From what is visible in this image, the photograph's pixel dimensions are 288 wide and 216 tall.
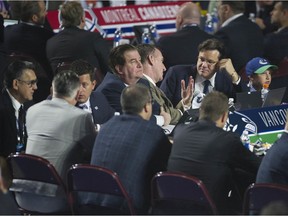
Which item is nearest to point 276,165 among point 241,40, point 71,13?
point 71,13

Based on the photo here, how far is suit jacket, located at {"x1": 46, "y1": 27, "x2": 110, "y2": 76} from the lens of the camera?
930cm

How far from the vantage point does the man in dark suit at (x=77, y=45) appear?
929 cm

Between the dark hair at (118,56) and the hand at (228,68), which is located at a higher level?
the dark hair at (118,56)

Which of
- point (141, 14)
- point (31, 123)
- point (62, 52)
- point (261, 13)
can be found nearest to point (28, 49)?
point (62, 52)

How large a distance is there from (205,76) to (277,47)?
214cm

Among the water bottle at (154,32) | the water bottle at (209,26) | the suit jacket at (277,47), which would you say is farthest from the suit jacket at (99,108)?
the water bottle at (209,26)

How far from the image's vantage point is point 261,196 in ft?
17.7

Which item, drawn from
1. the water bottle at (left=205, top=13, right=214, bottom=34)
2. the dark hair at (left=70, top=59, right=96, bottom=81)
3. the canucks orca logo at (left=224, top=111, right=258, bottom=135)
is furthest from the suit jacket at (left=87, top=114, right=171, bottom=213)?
the water bottle at (left=205, top=13, right=214, bottom=34)

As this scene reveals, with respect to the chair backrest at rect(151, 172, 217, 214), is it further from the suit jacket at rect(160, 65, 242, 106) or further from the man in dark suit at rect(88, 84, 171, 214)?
the suit jacket at rect(160, 65, 242, 106)

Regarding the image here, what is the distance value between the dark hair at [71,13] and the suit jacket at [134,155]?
345 centimetres

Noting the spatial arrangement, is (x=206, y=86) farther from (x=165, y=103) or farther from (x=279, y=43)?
(x=279, y=43)

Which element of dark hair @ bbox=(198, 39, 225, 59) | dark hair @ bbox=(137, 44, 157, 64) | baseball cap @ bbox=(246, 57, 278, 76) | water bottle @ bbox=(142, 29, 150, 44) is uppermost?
Answer: dark hair @ bbox=(137, 44, 157, 64)

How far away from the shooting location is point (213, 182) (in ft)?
18.8

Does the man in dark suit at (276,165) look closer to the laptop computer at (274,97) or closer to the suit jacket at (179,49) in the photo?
the laptop computer at (274,97)
